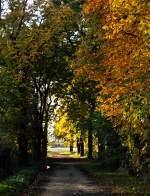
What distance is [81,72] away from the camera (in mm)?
31578

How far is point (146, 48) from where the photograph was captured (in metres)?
20.5

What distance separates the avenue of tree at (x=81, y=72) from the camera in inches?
853

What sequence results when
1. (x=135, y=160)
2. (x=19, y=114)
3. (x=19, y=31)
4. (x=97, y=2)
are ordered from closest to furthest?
(x=97, y=2) < (x=135, y=160) < (x=19, y=114) < (x=19, y=31)

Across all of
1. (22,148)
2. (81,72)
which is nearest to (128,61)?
(81,72)

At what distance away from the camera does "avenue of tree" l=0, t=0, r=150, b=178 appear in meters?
21.7

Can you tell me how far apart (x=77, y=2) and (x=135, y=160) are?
31.2m

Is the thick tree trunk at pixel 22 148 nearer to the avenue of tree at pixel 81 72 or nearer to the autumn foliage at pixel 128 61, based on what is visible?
the avenue of tree at pixel 81 72

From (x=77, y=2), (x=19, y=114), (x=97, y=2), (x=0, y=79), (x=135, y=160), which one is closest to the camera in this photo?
(x=97, y=2)

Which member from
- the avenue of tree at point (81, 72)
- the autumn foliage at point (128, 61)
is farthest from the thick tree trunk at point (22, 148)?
the autumn foliage at point (128, 61)

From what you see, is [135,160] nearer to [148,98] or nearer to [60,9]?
[148,98]

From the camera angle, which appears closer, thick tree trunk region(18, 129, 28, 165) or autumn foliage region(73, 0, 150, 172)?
autumn foliage region(73, 0, 150, 172)

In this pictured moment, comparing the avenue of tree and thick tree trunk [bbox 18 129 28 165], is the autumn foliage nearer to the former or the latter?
the avenue of tree

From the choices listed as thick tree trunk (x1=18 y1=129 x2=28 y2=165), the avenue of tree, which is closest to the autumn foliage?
the avenue of tree

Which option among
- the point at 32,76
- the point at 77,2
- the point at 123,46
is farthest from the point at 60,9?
the point at 123,46
